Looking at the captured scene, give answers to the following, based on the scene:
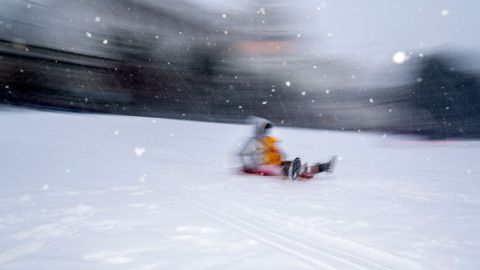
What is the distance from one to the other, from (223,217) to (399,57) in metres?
26.2

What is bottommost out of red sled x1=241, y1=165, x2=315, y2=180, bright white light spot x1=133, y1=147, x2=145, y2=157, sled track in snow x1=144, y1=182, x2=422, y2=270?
sled track in snow x1=144, y1=182, x2=422, y2=270

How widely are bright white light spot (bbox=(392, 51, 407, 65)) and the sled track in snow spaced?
25.6m

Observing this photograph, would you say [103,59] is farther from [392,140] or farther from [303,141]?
[392,140]

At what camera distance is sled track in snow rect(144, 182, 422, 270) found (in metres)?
2.64

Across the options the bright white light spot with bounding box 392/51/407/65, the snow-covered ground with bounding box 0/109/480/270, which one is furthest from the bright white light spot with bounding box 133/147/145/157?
the bright white light spot with bounding box 392/51/407/65

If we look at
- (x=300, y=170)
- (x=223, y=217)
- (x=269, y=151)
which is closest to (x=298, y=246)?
(x=223, y=217)

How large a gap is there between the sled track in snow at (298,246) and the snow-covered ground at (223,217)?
0.01 m

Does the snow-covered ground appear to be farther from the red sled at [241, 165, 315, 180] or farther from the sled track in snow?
the red sled at [241, 165, 315, 180]

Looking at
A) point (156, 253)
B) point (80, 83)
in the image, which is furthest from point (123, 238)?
point (80, 83)

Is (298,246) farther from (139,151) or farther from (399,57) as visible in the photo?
(399,57)

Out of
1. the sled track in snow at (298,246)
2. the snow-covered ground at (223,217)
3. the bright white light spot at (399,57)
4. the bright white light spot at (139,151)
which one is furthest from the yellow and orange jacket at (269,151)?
the bright white light spot at (399,57)

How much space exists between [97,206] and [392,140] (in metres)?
16.6

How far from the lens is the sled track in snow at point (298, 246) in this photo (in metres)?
2.64

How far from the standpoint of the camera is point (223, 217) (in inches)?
150
